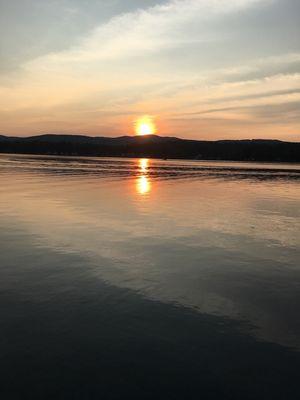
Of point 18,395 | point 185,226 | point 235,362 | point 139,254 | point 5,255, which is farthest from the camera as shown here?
point 185,226

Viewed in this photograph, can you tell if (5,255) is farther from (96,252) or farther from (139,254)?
(139,254)

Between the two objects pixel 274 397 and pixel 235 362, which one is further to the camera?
pixel 235 362

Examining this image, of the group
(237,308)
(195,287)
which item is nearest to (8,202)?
(195,287)

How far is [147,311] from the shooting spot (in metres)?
9.19

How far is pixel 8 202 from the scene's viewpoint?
83.0 feet

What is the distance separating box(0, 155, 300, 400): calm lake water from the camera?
6539 millimetres

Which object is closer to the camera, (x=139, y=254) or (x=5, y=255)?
(x=5, y=255)

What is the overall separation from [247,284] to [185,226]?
8.32m

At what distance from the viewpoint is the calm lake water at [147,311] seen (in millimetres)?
6539

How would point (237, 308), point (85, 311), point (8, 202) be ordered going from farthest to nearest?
point (8, 202)
point (237, 308)
point (85, 311)

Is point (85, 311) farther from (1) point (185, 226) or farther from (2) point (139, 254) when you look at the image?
(1) point (185, 226)

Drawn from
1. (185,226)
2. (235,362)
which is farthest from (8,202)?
(235,362)

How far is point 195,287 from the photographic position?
36.0 feet

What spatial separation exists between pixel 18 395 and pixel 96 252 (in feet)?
26.8
